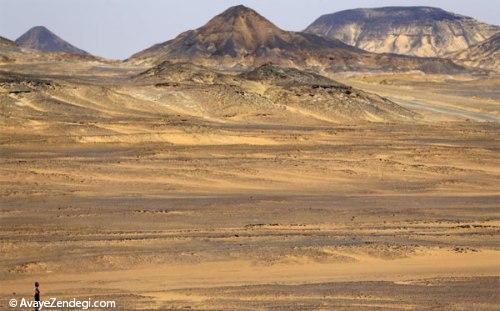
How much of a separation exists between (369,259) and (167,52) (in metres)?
119

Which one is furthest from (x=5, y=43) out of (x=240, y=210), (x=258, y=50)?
(x=240, y=210)

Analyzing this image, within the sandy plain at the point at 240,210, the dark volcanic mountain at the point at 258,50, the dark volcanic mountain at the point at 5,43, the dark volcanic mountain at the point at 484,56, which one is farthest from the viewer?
the dark volcanic mountain at the point at 484,56

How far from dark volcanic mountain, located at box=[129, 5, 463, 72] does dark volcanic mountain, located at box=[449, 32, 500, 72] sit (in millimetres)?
17480

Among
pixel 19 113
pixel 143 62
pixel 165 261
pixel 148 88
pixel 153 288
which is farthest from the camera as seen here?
pixel 143 62

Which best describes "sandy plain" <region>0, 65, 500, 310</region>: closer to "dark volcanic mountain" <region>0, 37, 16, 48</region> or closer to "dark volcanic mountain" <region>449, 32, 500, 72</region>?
"dark volcanic mountain" <region>0, 37, 16, 48</region>

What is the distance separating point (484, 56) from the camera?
154m

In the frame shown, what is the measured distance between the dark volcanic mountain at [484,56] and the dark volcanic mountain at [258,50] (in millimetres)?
17480

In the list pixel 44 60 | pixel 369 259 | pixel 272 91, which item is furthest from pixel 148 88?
pixel 44 60

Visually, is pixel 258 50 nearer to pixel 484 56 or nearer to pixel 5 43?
pixel 5 43

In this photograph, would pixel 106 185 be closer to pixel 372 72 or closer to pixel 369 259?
pixel 369 259

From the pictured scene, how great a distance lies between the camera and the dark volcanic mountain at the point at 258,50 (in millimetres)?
126438

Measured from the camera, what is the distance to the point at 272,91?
5166 cm

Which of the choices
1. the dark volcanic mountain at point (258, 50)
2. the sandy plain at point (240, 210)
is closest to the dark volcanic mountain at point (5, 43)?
the dark volcanic mountain at point (258, 50)

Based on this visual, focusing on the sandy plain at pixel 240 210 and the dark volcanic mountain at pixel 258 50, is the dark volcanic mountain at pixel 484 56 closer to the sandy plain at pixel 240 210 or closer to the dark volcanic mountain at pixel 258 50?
the dark volcanic mountain at pixel 258 50
